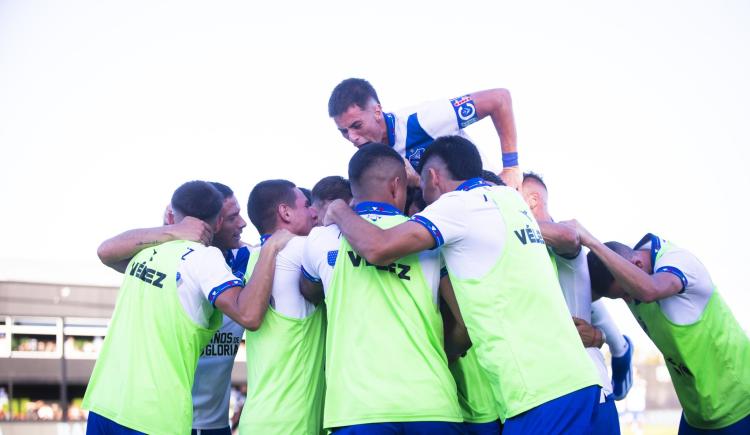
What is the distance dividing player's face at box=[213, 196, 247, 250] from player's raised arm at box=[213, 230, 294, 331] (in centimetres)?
122

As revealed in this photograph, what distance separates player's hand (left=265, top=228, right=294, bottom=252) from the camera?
5.36m

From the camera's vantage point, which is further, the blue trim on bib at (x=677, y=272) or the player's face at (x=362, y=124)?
the player's face at (x=362, y=124)

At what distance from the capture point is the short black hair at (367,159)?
15.9ft

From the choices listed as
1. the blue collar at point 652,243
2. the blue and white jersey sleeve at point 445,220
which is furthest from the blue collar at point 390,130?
the blue collar at point 652,243

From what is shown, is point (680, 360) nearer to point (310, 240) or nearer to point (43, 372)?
point (310, 240)

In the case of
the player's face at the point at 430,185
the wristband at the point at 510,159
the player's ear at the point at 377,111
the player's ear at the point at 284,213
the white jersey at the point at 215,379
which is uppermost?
the player's ear at the point at 377,111

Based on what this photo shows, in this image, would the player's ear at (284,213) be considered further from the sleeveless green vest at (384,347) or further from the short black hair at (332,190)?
the sleeveless green vest at (384,347)

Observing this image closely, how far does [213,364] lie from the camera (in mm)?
6020

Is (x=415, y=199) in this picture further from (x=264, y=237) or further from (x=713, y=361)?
(x=713, y=361)

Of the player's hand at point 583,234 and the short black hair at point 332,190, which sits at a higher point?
the short black hair at point 332,190

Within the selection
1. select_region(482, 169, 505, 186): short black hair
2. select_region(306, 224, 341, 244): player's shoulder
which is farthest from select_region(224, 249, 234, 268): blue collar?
select_region(482, 169, 505, 186): short black hair

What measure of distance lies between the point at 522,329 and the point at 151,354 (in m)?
2.34

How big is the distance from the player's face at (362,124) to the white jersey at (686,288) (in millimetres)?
2160

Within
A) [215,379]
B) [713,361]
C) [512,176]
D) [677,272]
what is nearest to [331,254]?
[215,379]
